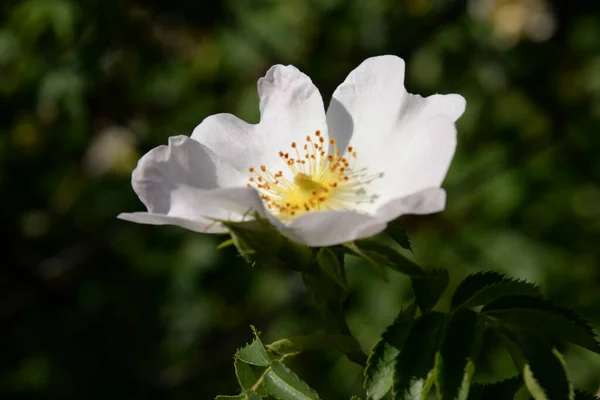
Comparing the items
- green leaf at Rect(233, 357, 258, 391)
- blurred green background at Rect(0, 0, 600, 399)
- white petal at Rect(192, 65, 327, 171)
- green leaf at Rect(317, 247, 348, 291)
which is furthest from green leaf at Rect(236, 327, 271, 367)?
blurred green background at Rect(0, 0, 600, 399)

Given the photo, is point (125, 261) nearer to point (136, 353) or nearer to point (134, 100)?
point (136, 353)

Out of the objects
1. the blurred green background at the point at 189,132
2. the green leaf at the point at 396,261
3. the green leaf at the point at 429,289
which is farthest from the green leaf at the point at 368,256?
the blurred green background at the point at 189,132

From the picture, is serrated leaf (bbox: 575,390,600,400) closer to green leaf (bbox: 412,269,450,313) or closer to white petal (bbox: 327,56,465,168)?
green leaf (bbox: 412,269,450,313)

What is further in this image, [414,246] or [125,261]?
[125,261]

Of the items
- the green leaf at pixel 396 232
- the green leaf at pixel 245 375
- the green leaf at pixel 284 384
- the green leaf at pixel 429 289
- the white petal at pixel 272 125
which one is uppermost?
the white petal at pixel 272 125

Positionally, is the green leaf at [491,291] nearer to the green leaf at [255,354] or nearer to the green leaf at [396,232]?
the green leaf at [396,232]

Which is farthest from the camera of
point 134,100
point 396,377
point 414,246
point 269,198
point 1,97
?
point 134,100

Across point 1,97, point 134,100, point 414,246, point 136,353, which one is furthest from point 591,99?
point 1,97

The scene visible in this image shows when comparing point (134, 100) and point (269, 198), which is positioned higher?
point (269, 198)
